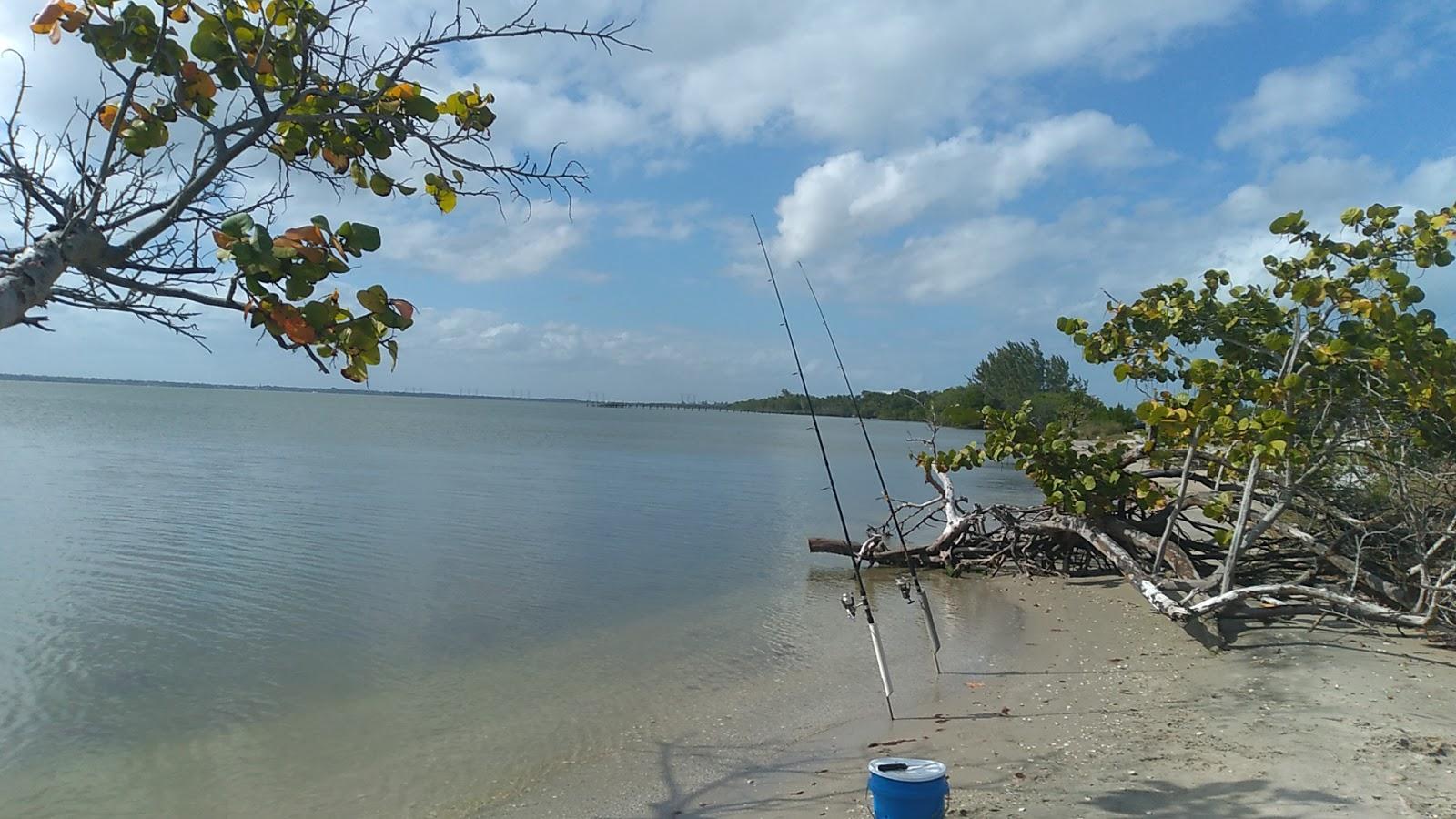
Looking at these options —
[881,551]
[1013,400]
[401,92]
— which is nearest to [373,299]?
[401,92]

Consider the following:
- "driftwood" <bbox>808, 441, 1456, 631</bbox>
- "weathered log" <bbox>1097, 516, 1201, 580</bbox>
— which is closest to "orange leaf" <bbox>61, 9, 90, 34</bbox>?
"driftwood" <bbox>808, 441, 1456, 631</bbox>

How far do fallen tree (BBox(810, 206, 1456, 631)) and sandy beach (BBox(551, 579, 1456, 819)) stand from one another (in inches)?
24.7

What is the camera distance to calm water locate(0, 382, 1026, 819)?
6785 mm

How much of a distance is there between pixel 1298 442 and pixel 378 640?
972 cm

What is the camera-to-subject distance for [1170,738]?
594 centimetres

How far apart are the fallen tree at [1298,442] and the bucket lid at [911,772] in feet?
16.4

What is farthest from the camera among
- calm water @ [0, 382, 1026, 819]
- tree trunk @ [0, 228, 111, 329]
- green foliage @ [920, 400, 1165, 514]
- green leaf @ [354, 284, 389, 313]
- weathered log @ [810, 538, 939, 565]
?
weathered log @ [810, 538, 939, 565]

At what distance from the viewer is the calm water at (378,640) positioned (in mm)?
6785

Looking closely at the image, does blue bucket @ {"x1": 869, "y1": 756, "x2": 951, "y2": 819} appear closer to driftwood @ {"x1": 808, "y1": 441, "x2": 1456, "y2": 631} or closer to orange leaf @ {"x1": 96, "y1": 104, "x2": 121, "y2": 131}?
orange leaf @ {"x1": 96, "y1": 104, "x2": 121, "y2": 131}

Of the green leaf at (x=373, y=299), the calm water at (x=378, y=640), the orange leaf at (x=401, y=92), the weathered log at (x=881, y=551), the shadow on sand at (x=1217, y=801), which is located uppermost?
the orange leaf at (x=401, y=92)

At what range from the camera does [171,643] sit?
983 cm

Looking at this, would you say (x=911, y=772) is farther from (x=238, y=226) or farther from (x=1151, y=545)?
(x=1151, y=545)

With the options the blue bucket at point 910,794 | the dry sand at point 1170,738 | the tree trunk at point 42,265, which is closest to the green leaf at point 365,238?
the tree trunk at point 42,265

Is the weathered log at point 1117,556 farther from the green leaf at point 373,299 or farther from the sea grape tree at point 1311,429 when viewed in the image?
the green leaf at point 373,299
